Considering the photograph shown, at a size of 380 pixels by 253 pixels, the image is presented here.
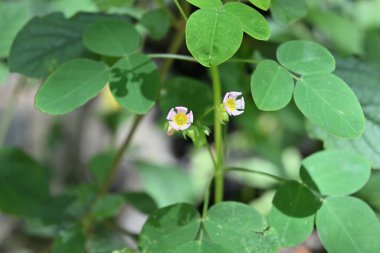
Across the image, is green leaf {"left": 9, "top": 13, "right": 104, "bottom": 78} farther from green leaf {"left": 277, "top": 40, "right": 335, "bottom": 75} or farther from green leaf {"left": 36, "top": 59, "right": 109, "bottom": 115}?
green leaf {"left": 277, "top": 40, "right": 335, "bottom": 75}

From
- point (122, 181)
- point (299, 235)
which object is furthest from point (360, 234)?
point (122, 181)

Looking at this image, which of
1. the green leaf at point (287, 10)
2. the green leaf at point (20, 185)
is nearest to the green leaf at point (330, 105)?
the green leaf at point (287, 10)

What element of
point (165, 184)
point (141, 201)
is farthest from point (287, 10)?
point (165, 184)

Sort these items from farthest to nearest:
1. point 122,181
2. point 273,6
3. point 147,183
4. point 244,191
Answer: point 122,181 < point 244,191 < point 147,183 < point 273,6

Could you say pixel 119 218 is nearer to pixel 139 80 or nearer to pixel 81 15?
pixel 81 15

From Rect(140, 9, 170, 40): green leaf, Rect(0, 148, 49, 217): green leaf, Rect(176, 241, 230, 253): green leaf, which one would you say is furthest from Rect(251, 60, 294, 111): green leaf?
Rect(0, 148, 49, 217): green leaf

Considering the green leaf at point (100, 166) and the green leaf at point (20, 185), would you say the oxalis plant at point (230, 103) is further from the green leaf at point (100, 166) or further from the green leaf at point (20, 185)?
the green leaf at point (100, 166)
